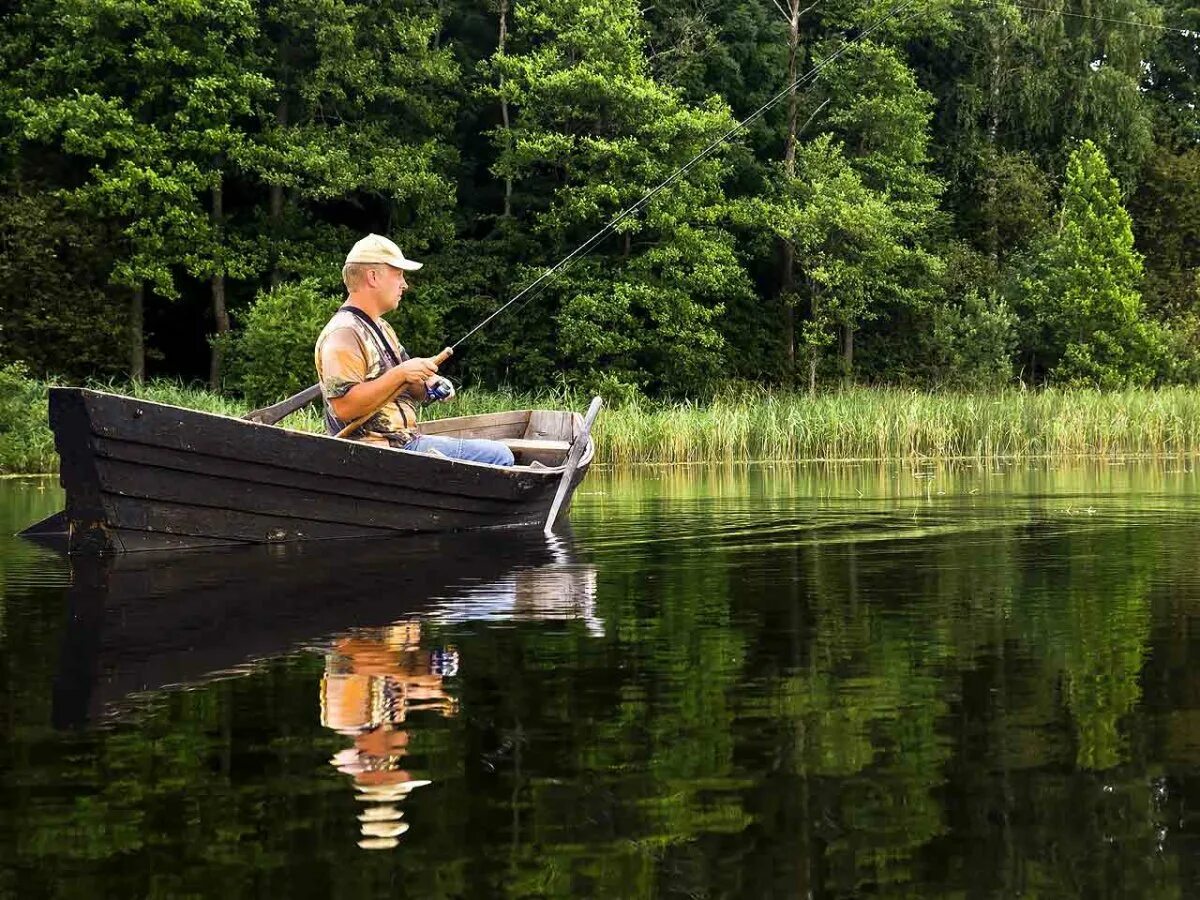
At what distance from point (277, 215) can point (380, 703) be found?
33.1 m

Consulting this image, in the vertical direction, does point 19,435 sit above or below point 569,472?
above

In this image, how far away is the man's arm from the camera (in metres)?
9.55

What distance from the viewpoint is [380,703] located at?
4387 mm

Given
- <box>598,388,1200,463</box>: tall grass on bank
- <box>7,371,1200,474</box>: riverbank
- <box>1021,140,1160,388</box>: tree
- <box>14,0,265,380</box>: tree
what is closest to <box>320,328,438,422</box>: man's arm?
<box>7,371,1200,474</box>: riverbank

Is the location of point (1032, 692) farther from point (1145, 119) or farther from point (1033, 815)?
point (1145, 119)

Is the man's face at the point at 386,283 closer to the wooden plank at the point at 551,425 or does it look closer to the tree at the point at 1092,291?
the wooden plank at the point at 551,425

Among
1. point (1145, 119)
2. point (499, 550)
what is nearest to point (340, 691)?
point (499, 550)

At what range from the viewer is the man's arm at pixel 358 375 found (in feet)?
31.3

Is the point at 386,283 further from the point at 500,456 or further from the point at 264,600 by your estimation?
the point at 264,600

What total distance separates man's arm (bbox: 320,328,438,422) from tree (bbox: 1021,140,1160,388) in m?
29.9

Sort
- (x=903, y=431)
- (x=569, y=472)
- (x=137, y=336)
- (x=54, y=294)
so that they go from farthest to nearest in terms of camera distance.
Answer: (x=137, y=336) → (x=54, y=294) → (x=903, y=431) → (x=569, y=472)

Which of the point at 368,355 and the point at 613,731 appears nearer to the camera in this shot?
the point at 613,731

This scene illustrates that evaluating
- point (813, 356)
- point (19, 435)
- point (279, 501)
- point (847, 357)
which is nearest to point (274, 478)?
point (279, 501)

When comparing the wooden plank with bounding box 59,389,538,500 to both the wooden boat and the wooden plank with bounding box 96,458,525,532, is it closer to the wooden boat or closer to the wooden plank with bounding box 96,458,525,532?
the wooden boat
